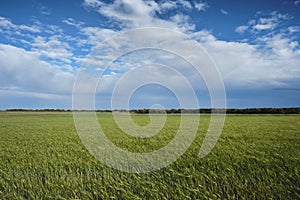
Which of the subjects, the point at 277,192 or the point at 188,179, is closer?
the point at 277,192

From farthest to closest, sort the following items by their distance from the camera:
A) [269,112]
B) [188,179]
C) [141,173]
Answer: [269,112]
[141,173]
[188,179]

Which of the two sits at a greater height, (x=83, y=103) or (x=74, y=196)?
(x=83, y=103)

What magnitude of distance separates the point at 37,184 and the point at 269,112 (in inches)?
2609

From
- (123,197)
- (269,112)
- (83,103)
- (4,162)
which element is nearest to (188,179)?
(123,197)

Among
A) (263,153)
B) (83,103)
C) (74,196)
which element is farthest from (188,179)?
(83,103)

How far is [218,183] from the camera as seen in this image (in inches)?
211

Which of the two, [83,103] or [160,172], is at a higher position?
[83,103]

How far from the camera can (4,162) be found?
7.80 m

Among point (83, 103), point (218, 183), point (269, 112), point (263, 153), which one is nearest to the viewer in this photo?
point (218, 183)

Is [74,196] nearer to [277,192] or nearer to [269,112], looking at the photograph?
[277,192]

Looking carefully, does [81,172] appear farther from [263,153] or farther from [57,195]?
[263,153]

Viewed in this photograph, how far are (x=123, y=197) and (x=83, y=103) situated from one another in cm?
777

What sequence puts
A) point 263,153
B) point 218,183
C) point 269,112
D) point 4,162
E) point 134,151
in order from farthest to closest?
point 269,112 → point 134,151 → point 263,153 → point 4,162 → point 218,183

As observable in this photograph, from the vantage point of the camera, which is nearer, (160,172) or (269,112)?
(160,172)
